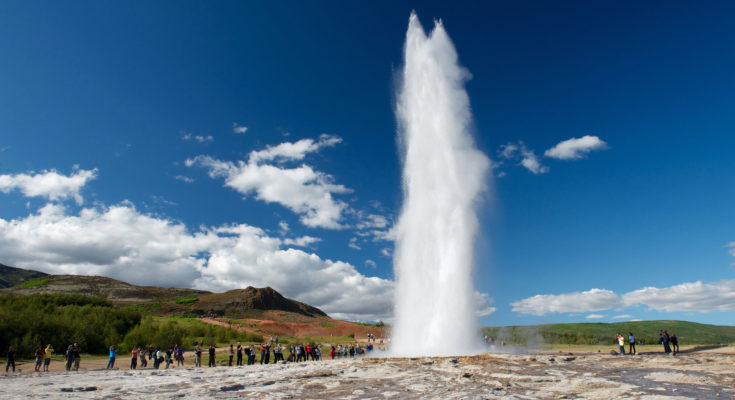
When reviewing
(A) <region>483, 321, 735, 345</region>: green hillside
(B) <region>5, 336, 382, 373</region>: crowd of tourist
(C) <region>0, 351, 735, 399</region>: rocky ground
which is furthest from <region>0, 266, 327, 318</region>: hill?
(C) <region>0, 351, 735, 399</region>: rocky ground

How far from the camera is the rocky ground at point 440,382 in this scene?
477 inches

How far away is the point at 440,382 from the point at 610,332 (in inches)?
3680

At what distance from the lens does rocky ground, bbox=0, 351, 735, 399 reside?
39.8 feet

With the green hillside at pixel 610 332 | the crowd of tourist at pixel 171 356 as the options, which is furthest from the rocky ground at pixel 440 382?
the green hillside at pixel 610 332

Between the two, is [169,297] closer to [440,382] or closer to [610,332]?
[610,332]

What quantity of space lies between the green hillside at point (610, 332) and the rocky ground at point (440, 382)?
110 ft

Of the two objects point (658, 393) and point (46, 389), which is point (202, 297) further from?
point (658, 393)

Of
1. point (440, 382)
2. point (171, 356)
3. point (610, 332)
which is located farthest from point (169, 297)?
point (440, 382)

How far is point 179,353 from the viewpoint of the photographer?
27.4 metres

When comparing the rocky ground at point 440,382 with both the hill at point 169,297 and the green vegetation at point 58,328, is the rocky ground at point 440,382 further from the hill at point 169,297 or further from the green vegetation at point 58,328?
the hill at point 169,297

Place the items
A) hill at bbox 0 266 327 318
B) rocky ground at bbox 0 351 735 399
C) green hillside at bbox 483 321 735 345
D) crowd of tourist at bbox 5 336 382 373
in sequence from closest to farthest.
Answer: rocky ground at bbox 0 351 735 399
crowd of tourist at bbox 5 336 382 373
green hillside at bbox 483 321 735 345
hill at bbox 0 266 327 318

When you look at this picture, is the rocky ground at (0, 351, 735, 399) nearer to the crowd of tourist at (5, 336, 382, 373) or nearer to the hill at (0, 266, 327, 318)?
the crowd of tourist at (5, 336, 382, 373)

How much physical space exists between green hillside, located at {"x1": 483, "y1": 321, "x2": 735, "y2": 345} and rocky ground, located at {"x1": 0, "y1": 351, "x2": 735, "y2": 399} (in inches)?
1325

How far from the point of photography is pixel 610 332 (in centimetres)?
9000
